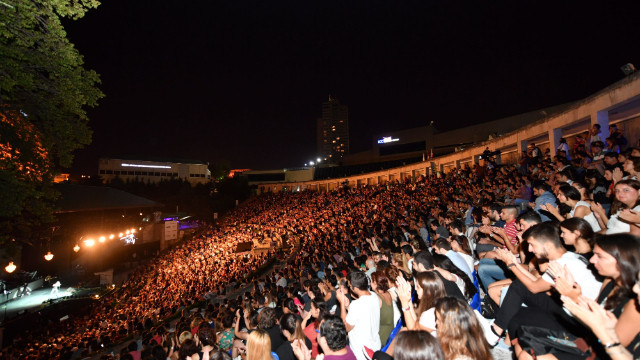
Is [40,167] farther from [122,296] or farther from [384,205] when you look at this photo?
[122,296]

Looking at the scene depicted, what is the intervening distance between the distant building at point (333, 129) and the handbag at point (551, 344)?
591 ft

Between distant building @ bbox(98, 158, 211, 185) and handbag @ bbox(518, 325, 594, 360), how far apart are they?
218 feet

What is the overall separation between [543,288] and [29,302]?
28585 millimetres

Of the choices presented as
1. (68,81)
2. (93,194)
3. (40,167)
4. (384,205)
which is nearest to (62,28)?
(68,81)

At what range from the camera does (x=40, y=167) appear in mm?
6738

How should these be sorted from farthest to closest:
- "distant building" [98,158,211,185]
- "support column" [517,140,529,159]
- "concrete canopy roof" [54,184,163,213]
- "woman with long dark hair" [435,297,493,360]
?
"distant building" [98,158,211,185] → "concrete canopy roof" [54,184,163,213] → "support column" [517,140,529,159] → "woman with long dark hair" [435,297,493,360]

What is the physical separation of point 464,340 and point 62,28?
9079mm

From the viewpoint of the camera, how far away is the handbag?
2045 mm

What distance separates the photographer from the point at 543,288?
278 centimetres

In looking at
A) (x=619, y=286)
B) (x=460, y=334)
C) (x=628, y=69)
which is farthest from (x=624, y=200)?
(x=628, y=69)

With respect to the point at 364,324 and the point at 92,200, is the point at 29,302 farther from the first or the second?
the point at 364,324

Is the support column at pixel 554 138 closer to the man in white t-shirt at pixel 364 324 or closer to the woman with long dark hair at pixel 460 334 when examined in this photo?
the man in white t-shirt at pixel 364 324

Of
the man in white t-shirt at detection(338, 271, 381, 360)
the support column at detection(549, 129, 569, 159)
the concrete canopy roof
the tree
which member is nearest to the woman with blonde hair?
the man in white t-shirt at detection(338, 271, 381, 360)

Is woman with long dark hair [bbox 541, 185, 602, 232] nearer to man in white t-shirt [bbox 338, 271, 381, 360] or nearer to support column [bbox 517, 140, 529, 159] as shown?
man in white t-shirt [bbox 338, 271, 381, 360]
